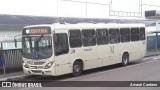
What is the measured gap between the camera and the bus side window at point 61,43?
1623 centimetres

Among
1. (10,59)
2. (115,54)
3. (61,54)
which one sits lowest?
(10,59)

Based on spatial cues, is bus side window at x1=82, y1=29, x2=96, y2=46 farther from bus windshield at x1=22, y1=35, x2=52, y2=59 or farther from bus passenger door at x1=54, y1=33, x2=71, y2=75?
bus windshield at x1=22, y1=35, x2=52, y2=59

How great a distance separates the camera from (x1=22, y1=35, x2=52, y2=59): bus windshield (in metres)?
16.1

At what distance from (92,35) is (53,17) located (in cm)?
838

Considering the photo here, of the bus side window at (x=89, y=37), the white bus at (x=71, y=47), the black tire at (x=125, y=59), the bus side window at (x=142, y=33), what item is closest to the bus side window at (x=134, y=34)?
the bus side window at (x=142, y=33)

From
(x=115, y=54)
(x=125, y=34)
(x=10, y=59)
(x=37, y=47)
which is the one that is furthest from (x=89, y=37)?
(x=10, y=59)

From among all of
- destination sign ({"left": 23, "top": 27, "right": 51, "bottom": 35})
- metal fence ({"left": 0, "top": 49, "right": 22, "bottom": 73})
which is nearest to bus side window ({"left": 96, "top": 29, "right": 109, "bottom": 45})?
destination sign ({"left": 23, "top": 27, "right": 51, "bottom": 35})

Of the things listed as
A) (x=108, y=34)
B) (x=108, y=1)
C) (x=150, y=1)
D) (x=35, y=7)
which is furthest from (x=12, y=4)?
(x=150, y=1)

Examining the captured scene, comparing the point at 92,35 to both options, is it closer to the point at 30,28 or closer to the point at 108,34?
the point at 108,34

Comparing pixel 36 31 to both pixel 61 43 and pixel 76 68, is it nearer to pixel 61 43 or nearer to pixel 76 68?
pixel 61 43

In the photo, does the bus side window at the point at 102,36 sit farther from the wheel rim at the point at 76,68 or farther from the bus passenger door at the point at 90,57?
A: the wheel rim at the point at 76,68

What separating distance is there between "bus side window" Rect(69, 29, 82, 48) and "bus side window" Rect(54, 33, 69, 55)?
0.39m

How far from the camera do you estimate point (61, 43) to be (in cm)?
1652

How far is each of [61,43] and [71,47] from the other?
74 centimetres
